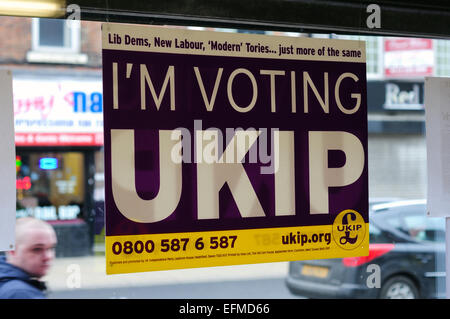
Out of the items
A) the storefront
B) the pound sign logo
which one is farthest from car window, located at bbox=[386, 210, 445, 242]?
the storefront

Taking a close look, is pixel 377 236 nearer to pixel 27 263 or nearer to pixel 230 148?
pixel 230 148

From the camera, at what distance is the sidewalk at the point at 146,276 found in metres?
10.5

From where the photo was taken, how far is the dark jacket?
2902 millimetres

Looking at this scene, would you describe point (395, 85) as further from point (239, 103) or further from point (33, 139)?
point (239, 103)

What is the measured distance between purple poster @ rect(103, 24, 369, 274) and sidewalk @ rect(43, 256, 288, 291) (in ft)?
24.6

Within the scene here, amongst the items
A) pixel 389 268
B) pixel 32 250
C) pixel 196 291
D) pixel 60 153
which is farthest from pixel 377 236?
pixel 60 153

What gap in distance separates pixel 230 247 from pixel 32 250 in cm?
112

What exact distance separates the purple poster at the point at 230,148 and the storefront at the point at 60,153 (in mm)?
9900

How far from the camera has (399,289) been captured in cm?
780

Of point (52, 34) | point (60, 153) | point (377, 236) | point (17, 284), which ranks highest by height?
point (52, 34)

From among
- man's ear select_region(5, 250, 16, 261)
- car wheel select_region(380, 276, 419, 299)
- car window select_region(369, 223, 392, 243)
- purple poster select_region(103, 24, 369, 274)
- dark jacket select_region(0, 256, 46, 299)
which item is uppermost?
purple poster select_region(103, 24, 369, 274)

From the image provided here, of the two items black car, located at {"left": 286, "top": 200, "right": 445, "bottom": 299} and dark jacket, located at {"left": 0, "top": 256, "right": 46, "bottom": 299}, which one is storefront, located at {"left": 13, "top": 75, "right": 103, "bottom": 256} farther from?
dark jacket, located at {"left": 0, "top": 256, "right": 46, "bottom": 299}

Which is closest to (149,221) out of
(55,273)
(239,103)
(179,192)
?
(179,192)

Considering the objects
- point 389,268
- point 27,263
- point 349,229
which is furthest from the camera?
point 389,268
